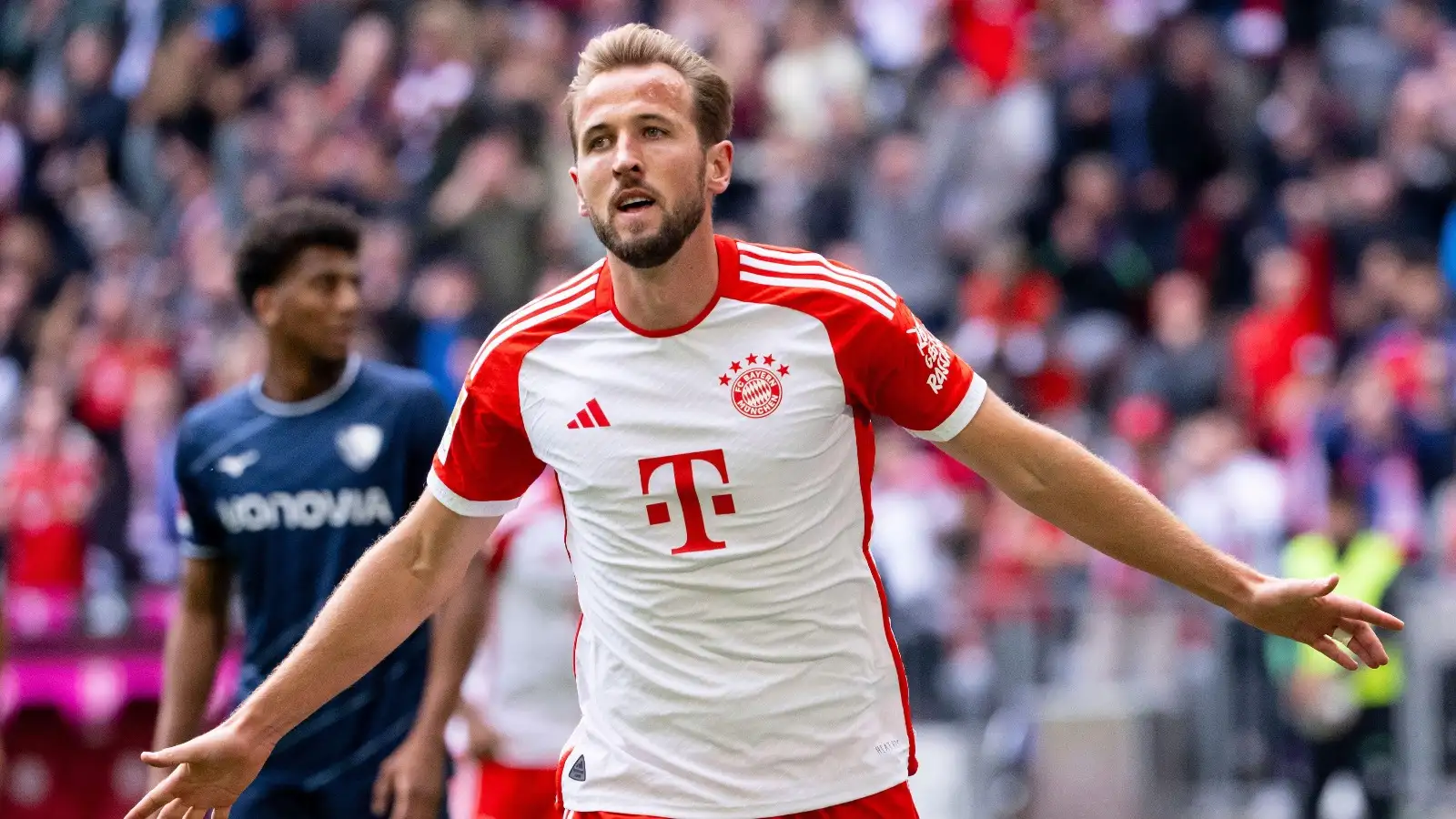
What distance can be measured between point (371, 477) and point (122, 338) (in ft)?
36.0

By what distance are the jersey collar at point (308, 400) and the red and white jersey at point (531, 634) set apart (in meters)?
1.29

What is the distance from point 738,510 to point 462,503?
0.70m

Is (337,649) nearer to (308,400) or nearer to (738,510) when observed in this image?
(738,510)

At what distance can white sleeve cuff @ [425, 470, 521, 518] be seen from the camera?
516cm

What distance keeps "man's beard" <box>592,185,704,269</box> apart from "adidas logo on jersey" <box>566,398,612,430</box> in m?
0.36

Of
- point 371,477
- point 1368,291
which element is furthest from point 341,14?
point 371,477

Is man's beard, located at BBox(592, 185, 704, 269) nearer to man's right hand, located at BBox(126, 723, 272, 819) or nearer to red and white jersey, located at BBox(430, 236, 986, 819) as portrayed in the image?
red and white jersey, located at BBox(430, 236, 986, 819)

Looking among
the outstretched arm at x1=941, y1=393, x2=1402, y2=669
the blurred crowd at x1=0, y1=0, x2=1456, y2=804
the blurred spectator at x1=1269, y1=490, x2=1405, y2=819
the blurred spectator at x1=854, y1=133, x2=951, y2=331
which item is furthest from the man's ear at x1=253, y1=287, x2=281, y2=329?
the blurred spectator at x1=854, y1=133, x2=951, y2=331

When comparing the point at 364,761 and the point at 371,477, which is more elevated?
the point at 371,477

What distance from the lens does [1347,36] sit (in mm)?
16484

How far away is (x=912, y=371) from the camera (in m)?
4.95

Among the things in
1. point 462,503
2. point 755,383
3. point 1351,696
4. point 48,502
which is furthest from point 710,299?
point 48,502

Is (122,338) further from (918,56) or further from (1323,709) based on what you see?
(1323,709)

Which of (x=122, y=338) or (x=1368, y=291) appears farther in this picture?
(x=122, y=338)
